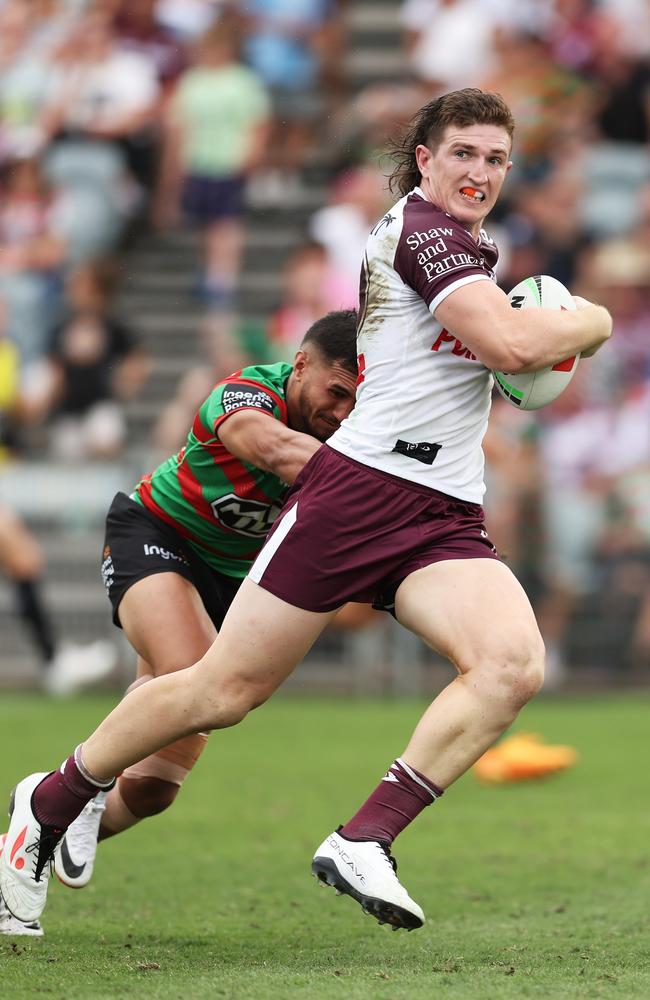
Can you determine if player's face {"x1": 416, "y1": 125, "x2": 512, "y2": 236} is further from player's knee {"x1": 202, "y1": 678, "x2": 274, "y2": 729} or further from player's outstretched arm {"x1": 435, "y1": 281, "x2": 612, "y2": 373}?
player's knee {"x1": 202, "y1": 678, "x2": 274, "y2": 729}

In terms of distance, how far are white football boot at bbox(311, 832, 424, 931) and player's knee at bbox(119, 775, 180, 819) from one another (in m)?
1.28

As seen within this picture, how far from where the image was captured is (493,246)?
490 cm

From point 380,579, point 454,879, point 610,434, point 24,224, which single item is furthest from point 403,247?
point 24,224

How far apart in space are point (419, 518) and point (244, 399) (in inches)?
32.9

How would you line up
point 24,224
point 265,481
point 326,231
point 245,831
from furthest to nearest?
point 24,224, point 326,231, point 245,831, point 265,481

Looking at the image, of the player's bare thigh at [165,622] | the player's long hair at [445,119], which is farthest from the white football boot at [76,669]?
the player's long hair at [445,119]

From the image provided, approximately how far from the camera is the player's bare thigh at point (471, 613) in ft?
15.0

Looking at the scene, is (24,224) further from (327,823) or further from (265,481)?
(265,481)

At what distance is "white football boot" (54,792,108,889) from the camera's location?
5.44m

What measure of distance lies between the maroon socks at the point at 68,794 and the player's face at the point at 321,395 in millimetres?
1249

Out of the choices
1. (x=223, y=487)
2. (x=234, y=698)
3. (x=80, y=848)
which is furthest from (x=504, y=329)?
(x=80, y=848)

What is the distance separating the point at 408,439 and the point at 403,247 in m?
0.53

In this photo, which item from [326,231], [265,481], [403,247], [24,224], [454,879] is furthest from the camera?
[24,224]

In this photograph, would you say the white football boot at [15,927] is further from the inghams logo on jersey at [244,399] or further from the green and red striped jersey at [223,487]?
the inghams logo on jersey at [244,399]
